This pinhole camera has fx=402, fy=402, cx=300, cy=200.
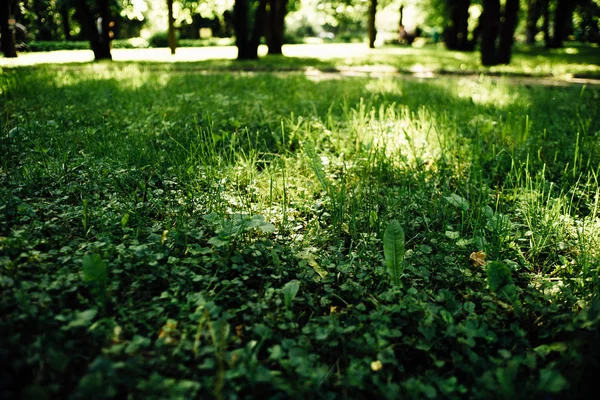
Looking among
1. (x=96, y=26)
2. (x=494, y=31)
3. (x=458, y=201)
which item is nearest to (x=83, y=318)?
(x=458, y=201)

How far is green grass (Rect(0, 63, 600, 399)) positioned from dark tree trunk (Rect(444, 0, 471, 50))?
2693 centimetres

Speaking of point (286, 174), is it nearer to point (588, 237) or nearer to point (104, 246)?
point (104, 246)

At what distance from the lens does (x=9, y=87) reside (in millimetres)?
5703

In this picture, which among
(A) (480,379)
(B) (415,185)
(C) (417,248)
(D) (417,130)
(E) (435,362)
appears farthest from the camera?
(D) (417,130)

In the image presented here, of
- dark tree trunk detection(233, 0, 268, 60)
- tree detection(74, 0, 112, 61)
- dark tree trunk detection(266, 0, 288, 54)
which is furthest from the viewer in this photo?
dark tree trunk detection(266, 0, 288, 54)

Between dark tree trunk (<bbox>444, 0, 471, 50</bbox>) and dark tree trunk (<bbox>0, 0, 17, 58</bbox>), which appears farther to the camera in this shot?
dark tree trunk (<bbox>444, 0, 471, 50</bbox>)

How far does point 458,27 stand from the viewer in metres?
29.1

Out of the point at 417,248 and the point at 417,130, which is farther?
the point at 417,130

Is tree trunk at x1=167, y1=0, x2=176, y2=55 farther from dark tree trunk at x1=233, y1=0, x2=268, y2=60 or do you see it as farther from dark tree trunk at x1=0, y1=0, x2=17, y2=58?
dark tree trunk at x1=0, y1=0, x2=17, y2=58

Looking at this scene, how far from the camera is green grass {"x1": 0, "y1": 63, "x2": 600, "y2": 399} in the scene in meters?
1.50

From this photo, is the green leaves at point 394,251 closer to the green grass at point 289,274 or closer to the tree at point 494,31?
the green grass at point 289,274

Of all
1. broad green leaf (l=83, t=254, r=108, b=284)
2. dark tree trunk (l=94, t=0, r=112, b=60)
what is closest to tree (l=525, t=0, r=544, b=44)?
dark tree trunk (l=94, t=0, r=112, b=60)

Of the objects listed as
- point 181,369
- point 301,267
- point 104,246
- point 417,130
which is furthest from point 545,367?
point 417,130

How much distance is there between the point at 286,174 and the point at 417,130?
1779 millimetres
